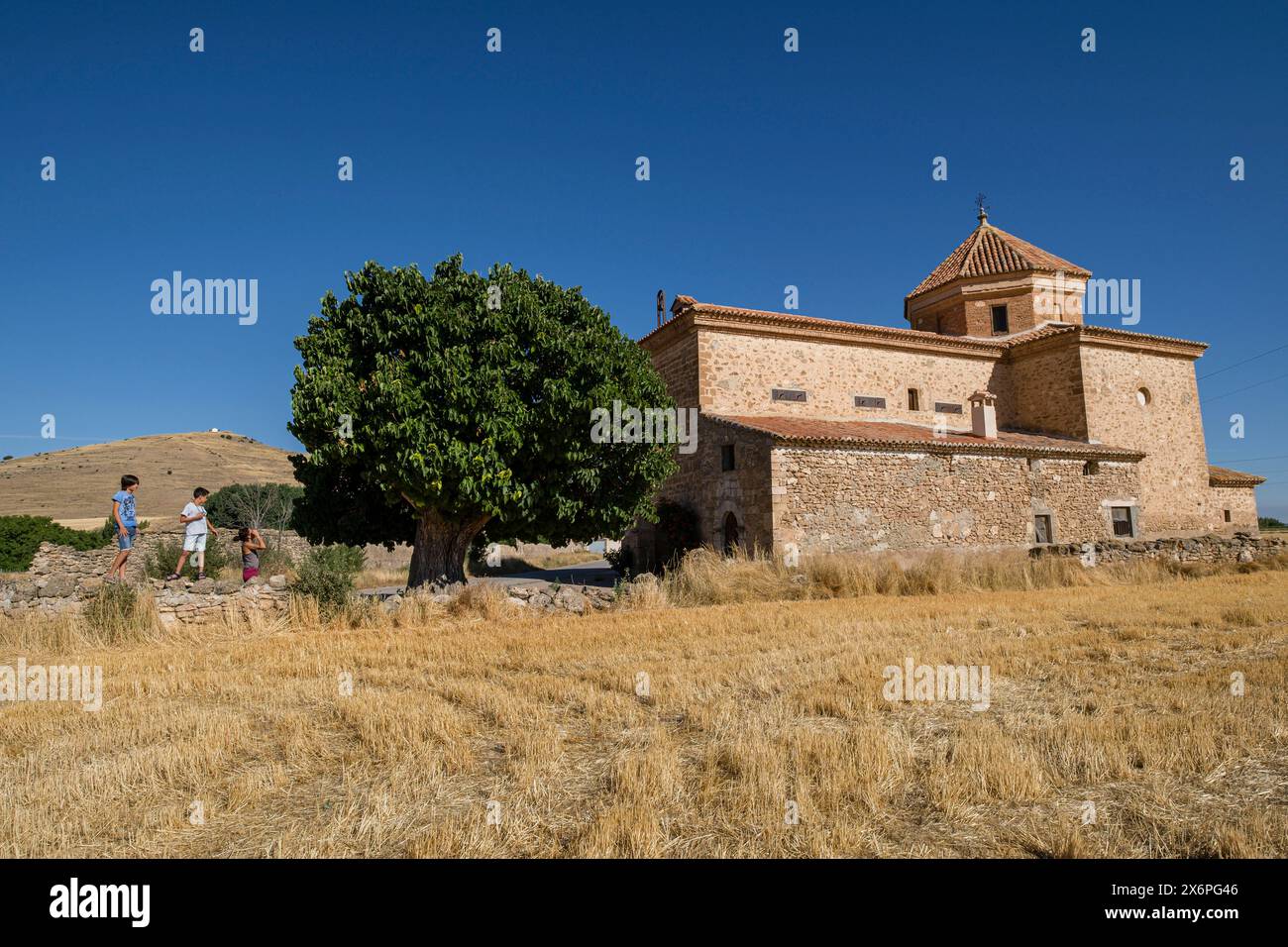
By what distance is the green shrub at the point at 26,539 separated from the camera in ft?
74.5

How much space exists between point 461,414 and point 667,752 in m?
7.61

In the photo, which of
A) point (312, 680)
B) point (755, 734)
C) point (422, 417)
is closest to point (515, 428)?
point (422, 417)

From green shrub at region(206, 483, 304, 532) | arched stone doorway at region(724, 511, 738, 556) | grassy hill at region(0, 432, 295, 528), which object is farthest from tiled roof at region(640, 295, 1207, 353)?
grassy hill at region(0, 432, 295, 528)

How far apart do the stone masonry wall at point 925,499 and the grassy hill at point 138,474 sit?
35.7 metres

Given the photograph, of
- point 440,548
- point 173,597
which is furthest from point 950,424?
point 173,597

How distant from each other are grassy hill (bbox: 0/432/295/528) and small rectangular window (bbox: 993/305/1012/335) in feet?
133

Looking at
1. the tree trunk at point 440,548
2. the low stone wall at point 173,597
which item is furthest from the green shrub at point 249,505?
the low stone wall at point 173,597

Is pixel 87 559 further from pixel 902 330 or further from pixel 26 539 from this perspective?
pixel 902 330

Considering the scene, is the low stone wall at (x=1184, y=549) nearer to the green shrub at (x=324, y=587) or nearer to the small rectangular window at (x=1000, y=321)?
the small rectangular window at (x=1000, y=321)

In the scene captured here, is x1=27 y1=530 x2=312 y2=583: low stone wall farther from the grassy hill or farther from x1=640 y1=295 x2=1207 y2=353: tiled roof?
the grassy hill
